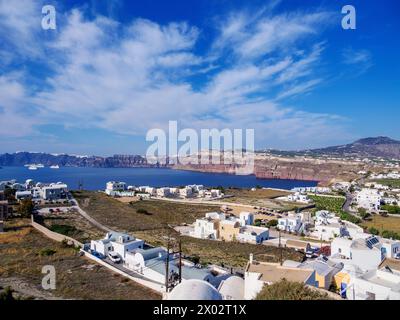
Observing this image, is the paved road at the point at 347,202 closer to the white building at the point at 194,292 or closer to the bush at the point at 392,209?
the bush at the point at 392,209

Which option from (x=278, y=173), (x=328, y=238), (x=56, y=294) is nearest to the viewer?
(x=56, y=294)

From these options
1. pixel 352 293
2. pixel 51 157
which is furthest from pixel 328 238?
pixel 51 157

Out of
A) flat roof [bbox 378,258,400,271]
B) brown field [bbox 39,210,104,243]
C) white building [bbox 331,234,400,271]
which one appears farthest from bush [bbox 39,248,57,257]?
flat roof [bbox 378,258,400,271]

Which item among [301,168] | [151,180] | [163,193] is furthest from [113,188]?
[301,168]

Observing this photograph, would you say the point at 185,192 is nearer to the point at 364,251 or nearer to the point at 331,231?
the point at 331,231

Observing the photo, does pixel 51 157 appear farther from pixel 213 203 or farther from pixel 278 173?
pixel 213 203
